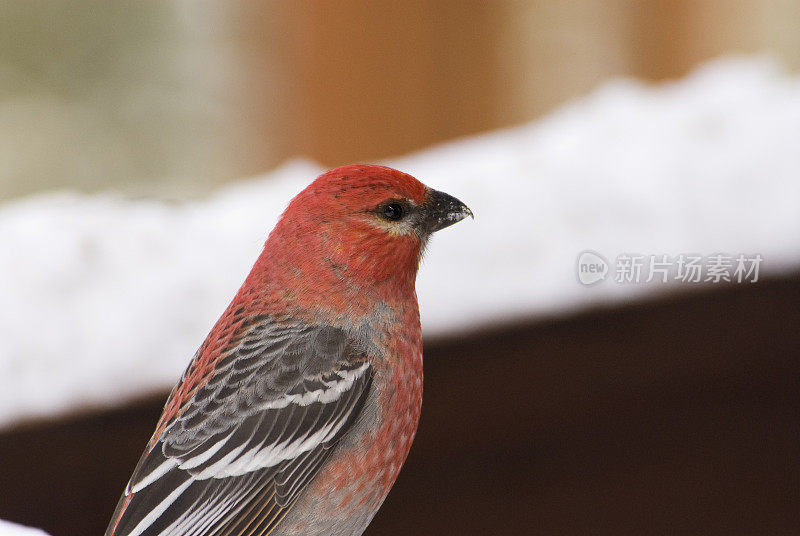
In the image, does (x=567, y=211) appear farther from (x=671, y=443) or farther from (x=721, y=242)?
(x=671, y=443)

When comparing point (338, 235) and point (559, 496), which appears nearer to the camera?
point (338, 235)

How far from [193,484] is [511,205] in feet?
2.17

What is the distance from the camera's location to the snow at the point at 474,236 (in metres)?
0.98

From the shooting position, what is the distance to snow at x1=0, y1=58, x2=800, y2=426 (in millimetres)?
982

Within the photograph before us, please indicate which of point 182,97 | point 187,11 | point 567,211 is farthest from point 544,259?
point 182,97

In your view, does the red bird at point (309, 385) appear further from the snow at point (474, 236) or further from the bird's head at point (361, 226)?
the snow at point (474, 236)

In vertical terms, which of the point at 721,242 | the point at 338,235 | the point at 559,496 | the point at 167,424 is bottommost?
the point at 559,496

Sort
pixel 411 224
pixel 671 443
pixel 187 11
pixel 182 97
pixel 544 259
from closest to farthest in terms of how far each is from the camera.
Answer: pixel 411 224 < pixel 544 259 < pixel 671 443 < pixel 187 11 < pixel 182 97

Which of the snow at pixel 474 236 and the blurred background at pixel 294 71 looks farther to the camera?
the blurred background at pixel 294 71

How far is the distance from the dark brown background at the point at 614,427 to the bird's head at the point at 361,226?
38 centimetres

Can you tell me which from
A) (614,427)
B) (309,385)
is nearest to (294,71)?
(614,427)

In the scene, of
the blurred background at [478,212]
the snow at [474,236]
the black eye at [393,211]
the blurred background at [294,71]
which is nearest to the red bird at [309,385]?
the black eye at [393,211]

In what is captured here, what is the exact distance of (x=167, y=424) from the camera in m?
0.68

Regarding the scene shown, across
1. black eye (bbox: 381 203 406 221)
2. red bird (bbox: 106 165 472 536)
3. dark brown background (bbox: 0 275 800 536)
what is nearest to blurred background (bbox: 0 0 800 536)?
dark brown background (bbox: 0 275 800 536)
